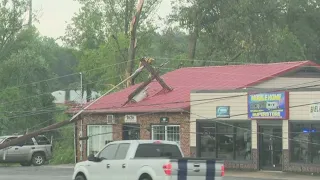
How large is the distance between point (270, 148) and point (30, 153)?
15.8 metres

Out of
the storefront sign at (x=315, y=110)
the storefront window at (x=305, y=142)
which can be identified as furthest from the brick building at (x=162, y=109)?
the storefront sign at (x=315, y=110)

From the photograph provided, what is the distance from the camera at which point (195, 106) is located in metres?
37.5

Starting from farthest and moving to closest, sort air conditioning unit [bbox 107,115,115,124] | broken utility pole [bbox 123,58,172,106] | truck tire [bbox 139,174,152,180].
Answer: air conditioning unit [bbox 107,115,115,124] → broken utility pole [bbox 123,58,172,106] → truck tire [bbox 139,174,152,180]

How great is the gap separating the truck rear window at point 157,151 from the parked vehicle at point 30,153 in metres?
23.3

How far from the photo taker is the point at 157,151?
791 inches

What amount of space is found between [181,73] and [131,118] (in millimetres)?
6550

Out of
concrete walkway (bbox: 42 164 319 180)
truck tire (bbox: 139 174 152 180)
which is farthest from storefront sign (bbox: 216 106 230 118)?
truck tire (bbox: 139 174 152 180)

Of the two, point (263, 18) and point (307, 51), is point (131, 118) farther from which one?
point (307, 51)

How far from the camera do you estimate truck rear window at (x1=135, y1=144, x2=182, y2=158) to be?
19812 millimetres

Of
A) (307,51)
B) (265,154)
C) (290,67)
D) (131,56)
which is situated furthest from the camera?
(307,51)

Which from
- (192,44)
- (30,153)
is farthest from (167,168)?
(192,44)

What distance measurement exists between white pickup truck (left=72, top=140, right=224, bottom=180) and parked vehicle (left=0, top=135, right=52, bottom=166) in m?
21.6

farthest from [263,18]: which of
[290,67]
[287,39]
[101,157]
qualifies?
[101,157]

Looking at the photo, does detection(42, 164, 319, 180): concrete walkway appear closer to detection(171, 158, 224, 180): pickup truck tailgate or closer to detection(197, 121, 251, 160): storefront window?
detection(197, 121, 251, 160): storefront window
